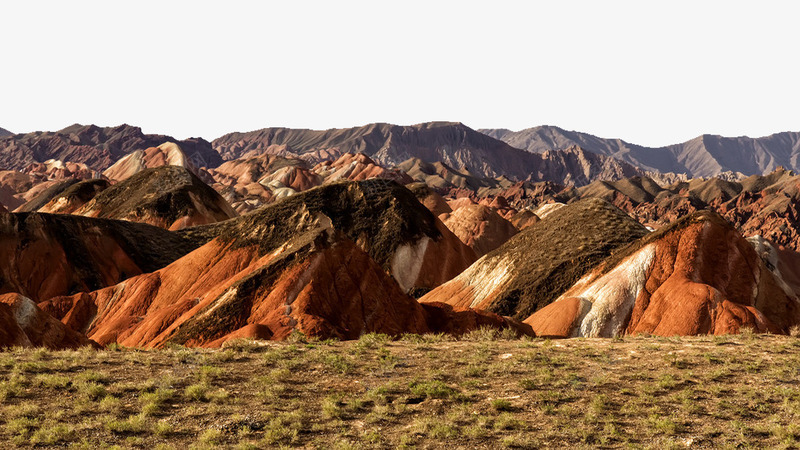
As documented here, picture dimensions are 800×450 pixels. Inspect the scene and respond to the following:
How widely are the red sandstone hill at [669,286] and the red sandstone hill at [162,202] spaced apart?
74.2 metres

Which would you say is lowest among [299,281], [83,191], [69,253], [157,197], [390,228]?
[299,281]

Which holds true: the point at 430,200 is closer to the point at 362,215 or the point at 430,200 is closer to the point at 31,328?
the point at 362,215

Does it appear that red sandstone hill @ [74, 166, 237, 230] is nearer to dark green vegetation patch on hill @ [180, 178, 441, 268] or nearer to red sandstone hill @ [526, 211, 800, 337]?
dark green vegetation patch on hill @ [180, 178, 441, 268]

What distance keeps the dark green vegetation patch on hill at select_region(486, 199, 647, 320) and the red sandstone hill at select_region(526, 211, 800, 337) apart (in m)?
2.98

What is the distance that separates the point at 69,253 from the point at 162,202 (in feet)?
120

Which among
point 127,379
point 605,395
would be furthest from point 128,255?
point 605,395

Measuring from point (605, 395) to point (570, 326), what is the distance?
26.4 metres

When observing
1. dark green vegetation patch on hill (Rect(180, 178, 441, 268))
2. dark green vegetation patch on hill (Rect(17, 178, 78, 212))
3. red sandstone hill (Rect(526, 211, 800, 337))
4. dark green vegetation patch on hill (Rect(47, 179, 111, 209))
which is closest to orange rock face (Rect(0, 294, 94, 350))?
red sandstone hill (Rect(526, 211, 800, 337))

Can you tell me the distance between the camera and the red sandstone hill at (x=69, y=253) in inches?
2493

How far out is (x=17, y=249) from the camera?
2522 inches

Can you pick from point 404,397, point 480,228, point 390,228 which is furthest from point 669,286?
point 480,228

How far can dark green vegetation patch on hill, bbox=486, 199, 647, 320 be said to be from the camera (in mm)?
49312

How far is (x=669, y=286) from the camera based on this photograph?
40281 mm

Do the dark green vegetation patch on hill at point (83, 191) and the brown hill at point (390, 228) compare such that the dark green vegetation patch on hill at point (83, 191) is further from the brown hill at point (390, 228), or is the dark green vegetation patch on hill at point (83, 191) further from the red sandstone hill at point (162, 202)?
the brown hill at point (390, 228)
